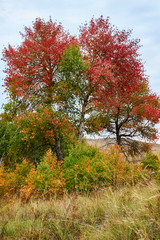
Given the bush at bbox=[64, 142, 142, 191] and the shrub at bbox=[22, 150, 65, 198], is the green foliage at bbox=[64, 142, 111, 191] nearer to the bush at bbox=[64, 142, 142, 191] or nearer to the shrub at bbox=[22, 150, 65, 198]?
the bush at bbox=[64, 142, 142, 191]

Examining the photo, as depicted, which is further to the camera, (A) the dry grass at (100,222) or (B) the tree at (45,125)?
(B) the tree at (45,125)

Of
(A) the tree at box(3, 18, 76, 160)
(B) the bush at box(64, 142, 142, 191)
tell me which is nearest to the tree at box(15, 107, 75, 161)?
(A) the tree at box(3, 18, 76, 160)

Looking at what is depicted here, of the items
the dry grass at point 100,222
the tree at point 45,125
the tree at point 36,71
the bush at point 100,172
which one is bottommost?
the dry grass at point 100,222

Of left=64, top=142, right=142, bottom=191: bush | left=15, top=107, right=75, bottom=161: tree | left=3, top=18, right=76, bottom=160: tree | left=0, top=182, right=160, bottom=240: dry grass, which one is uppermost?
left=3, top=18, right=76, bottom=160: tree

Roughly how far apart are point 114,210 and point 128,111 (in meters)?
14.7

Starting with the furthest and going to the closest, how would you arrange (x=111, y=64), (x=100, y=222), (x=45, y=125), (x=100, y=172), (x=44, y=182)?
(x=111, y=64), (x=45, y=125), (x=44, y=182), (x=100, y=172), (x=100, y=222)

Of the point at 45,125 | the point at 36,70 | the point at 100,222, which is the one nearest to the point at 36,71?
the point at 36,70

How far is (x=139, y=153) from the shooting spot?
61.9ft

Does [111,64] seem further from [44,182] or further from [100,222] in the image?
[100,222]

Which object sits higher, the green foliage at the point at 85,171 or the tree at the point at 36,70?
the tree at the point at 36,70

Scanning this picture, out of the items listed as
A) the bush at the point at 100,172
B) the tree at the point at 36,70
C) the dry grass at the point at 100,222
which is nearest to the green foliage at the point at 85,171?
the bush at the point at 100,172

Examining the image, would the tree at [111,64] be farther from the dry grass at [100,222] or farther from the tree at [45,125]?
the dry grass at [100,222]

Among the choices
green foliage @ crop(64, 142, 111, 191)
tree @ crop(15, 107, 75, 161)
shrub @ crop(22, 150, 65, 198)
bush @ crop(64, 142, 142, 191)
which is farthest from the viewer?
tree @ crop(15, 107, 75, 161)

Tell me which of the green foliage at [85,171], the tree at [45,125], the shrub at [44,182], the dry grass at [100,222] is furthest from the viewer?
the tree at [45,125]
